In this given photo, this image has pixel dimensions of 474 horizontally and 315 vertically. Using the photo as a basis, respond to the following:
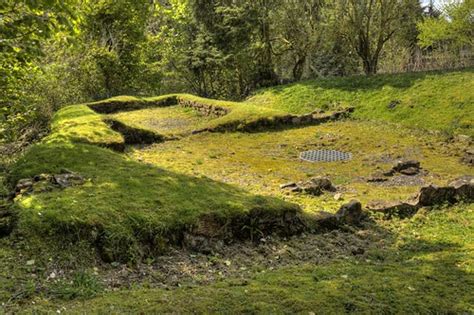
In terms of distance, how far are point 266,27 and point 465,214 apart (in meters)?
19.9

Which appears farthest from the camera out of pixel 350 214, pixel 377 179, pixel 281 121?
pixel 281 121

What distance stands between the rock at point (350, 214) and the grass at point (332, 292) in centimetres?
114

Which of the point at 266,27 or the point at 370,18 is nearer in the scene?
the point at 370,18

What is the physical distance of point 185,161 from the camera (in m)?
11.3

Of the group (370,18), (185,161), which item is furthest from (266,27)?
(185,161)

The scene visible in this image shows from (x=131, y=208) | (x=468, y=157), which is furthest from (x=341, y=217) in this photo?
(x=468, y=157)

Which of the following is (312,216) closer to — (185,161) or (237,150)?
(185,161)

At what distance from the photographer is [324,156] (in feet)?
39.9

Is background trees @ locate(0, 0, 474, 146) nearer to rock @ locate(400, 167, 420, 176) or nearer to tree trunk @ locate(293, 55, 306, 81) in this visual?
tree trunk @ locate(293, 55, 306, 81)

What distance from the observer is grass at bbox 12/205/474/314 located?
343 centimetres

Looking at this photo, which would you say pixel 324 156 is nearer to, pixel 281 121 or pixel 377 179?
pixel 377 179

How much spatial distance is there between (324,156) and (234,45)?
14.5 metres

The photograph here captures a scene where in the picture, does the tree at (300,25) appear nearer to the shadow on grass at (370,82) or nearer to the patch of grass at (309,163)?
the shadow on grass at (370,82)

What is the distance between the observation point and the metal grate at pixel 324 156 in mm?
11855
